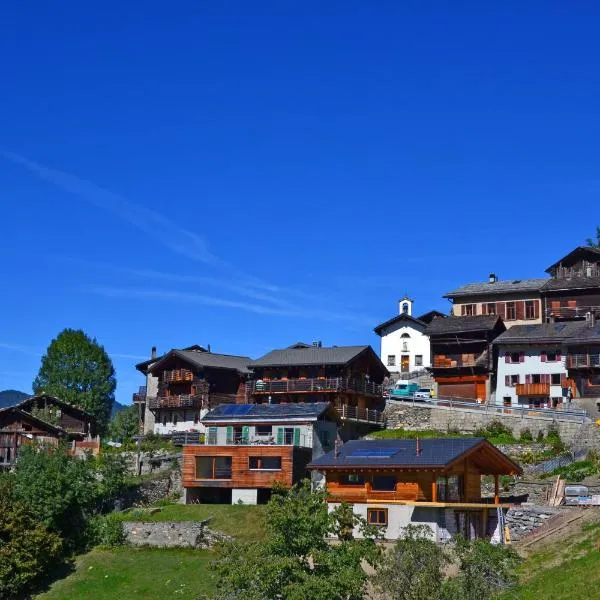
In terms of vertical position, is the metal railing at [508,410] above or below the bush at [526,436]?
above

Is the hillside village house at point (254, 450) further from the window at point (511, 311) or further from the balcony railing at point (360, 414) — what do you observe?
the window at point (511, 311)

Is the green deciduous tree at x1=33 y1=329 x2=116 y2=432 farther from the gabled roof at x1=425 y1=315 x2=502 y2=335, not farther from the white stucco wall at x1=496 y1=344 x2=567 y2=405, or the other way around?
the white stucco wall at x1=496 y1=344 x2=567 y2=405

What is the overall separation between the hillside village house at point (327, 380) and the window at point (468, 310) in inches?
709

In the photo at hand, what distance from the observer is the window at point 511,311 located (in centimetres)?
10112

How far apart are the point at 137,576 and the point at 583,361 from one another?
44610mm

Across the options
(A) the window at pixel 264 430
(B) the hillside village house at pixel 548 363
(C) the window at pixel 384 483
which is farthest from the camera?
(B) the hillside village house at pixel 548 363

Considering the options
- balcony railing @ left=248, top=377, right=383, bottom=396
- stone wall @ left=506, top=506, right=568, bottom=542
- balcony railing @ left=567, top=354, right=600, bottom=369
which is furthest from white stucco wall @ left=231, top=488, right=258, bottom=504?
balcony railing @ left=567, top=354, right=600, bottom=369

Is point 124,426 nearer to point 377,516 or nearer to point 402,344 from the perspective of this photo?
point 402,344

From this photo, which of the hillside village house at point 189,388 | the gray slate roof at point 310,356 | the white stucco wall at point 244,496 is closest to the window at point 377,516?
the white stucco wall at point 244,496

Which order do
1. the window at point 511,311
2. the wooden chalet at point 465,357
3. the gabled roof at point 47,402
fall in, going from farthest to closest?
the window at point 511,311
the wooden chalet at point 465,357
the gabled roof at point 47,402

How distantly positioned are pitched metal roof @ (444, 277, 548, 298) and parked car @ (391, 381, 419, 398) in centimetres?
1379

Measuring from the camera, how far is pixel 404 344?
107688mm

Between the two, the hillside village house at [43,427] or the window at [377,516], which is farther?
the hillside village house at [43,427]

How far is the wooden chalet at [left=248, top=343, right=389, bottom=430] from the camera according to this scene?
83.9 m
